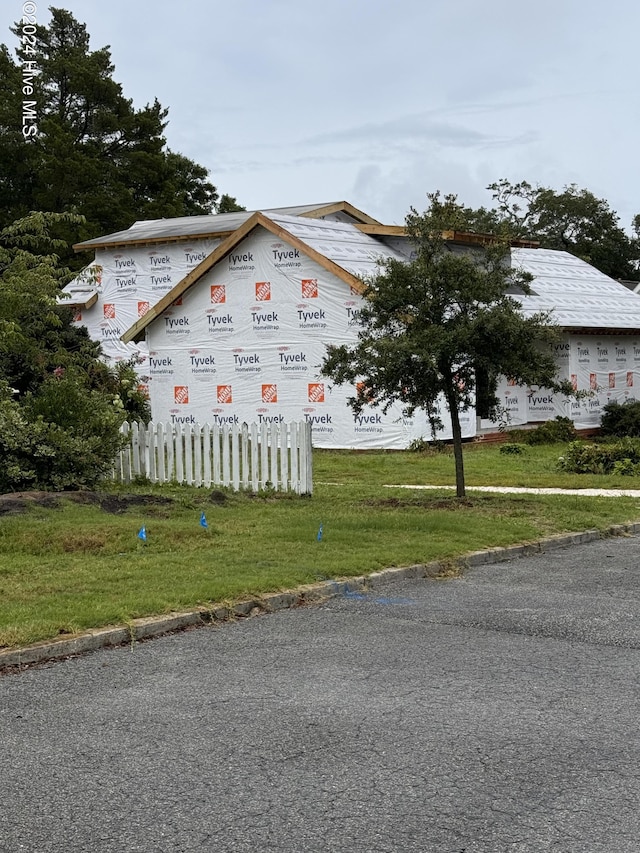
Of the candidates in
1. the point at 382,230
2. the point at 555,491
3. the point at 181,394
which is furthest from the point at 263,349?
the point at 555,491

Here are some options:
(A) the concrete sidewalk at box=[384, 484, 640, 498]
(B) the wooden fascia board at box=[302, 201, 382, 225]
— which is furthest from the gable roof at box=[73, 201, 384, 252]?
(A) the concrete sidewalk at box=[384, 484, 640, 498]

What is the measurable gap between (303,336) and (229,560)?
50.6ft

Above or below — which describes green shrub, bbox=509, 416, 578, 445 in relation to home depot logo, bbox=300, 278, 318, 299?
below

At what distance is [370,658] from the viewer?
710 centimetres

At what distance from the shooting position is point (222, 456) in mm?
16797

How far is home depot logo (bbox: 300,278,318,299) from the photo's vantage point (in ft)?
82.3

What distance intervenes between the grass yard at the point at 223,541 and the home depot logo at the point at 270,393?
8113 millimetres

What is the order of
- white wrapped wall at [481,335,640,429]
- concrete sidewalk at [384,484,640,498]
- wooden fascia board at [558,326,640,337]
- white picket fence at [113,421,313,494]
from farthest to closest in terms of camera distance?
white wrapped wall at [481,335,640,429] < wooden fascia board at [558,326,640,337] < concrete sidewalk at [384,484,640,498] < white picket fence at [113,421,313,494]

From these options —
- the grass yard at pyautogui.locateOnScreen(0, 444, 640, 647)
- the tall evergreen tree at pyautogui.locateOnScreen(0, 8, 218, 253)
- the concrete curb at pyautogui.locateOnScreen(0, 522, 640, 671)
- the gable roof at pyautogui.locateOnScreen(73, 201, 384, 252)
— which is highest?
the tall evergreen tree at pyautogui.locateOnScreen(0, 8, 218, 253)

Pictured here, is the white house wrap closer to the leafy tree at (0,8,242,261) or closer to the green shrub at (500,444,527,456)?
the green shrub at (500,444,527,456)

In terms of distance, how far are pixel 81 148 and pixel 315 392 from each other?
126 ft

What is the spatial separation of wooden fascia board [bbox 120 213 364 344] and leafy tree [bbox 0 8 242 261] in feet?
89.3

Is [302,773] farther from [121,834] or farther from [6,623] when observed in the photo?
[6,623]

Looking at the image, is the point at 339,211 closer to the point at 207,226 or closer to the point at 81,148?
the point at 207,226
